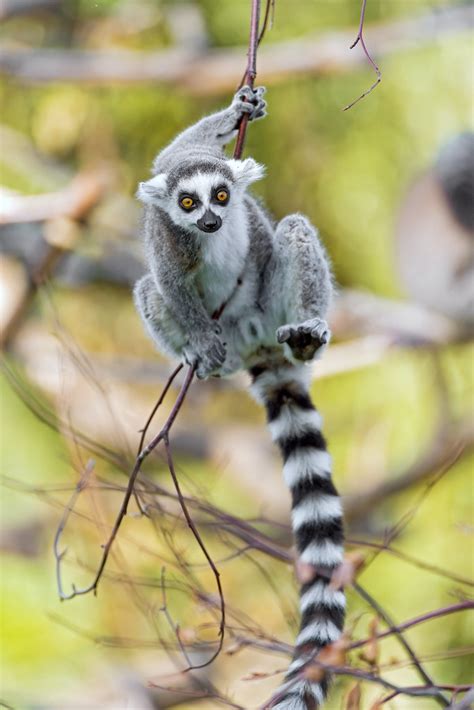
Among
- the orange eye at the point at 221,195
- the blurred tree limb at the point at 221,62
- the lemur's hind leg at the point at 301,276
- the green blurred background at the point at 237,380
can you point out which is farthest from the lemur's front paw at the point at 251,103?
the blurred tree limb at the point at 221,62

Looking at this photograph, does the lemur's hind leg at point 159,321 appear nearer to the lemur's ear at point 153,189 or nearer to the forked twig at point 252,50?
the lemur's ear at point 153,189

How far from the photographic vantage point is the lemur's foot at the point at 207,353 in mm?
2748

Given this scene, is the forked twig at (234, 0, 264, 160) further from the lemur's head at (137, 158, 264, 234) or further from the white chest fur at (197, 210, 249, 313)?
the white chest fur at (197, 210, 249, 313)

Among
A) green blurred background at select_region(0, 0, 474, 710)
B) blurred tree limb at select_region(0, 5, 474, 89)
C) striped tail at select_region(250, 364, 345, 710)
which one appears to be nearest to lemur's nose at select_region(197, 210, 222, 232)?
striped tail at select_region(250, 364, 345, 710)

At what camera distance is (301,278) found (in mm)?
2830

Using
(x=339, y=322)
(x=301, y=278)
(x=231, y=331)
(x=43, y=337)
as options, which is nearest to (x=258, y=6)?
(x=301, y=278)

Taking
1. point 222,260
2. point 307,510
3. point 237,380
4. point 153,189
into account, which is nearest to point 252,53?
point 153,189

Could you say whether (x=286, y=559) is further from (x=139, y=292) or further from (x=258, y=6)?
(x=258, y=6)

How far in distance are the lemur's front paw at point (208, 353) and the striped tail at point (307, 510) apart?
10.9 inches

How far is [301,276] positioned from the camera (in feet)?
9.29

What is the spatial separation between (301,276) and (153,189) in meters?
0.53

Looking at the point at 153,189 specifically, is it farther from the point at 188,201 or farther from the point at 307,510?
the point at 307,510

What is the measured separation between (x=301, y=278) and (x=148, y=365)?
3480 mm

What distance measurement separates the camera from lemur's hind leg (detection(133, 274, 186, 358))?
9.37ft
